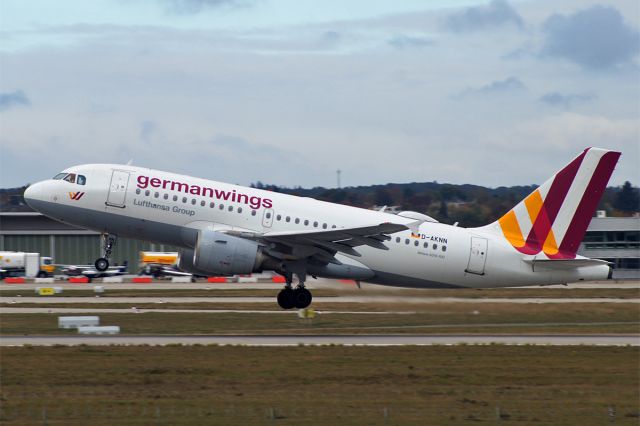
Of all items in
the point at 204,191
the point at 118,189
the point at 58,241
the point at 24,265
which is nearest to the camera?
the point at 118,189

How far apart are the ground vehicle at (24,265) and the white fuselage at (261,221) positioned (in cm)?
5818

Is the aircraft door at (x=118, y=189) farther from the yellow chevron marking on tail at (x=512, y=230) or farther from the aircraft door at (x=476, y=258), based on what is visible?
the yellow chevron marking on tail at (x=512, y=230)

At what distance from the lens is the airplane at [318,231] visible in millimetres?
33062

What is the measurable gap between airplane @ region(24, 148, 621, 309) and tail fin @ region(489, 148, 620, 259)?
0.04m

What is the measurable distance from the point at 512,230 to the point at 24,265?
2671 inches

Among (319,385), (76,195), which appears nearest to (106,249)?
(76,195)

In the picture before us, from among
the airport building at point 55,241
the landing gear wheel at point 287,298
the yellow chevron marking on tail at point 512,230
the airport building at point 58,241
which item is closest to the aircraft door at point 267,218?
the landing gear wheel at point 287,298

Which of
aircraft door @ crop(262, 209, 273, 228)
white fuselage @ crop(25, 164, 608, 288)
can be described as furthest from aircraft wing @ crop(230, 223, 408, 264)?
white fuselage @ crop(25, 164, 608, 288)

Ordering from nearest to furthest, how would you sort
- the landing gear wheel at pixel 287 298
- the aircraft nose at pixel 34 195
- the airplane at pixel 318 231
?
the airplane at pixel 318 231 → the aircraft nose at pixel 34 195 → the landing gear wheel at pixel 287 298

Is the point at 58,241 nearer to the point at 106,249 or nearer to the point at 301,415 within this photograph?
the point at 106,249

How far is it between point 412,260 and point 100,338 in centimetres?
1161

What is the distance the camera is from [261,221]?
33.8 meters

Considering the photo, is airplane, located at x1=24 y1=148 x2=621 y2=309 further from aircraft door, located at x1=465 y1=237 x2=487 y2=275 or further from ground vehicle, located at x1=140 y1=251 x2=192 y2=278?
ground vehicle, located at x1=140 y1=251 x2=192 y2=278

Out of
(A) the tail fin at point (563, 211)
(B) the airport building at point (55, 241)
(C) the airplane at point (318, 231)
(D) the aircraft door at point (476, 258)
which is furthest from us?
(B) the airport building at point (55, 241)
